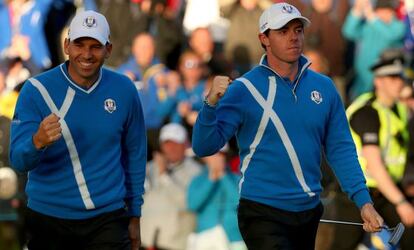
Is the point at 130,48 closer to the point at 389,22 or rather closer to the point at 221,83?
the point at 389,22

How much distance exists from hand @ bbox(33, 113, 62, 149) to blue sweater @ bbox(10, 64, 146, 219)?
0.33 m

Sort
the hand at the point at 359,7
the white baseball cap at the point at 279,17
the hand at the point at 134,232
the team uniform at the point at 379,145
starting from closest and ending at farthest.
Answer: the white baseball cap at the point at 279,17
the hand at the point at 134,232
the team uniform at the point at 379,145
the hand at the point at 359,7

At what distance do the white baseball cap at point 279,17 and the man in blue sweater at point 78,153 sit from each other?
97 cm

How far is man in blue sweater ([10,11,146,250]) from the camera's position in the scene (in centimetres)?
870

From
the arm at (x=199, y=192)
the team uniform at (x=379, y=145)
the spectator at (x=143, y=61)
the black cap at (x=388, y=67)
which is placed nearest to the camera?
the team uniform at (x=379, y=145)

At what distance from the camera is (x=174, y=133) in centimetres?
1490

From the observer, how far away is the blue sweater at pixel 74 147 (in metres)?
8.69

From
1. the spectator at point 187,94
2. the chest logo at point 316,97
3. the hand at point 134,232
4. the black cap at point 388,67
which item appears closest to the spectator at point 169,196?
the spectator at point 187,94

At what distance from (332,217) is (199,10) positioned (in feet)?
16.1

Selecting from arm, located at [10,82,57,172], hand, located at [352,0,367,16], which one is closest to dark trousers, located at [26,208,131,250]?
arm, located at [10,82,57,172]

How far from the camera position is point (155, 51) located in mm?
16562

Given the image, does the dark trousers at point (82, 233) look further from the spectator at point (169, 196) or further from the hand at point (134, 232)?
the spectator at point (169, 196)

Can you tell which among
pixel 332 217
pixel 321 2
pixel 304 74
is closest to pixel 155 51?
pixel 321 2

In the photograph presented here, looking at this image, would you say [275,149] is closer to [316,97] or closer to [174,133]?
[316,97]
